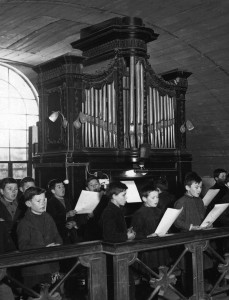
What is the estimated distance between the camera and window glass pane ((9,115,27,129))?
1530 cm

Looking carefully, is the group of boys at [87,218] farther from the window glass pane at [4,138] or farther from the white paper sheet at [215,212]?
the window glass pane at [4,138]

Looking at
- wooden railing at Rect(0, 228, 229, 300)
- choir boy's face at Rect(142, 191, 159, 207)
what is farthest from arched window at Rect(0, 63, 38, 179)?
wooden railing at Rect(0, 228, 229, 300)

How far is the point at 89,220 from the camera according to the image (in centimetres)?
751

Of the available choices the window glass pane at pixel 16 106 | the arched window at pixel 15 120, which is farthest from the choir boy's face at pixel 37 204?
the window glass pane at pixel 16 106

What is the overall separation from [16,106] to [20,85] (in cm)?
74

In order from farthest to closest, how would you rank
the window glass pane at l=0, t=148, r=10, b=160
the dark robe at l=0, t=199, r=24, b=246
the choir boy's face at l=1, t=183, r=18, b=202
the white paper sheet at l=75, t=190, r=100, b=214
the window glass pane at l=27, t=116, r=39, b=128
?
the window glass pane at l=27, t=116, r=39, b=128, the window glass pane at l=0, t=148, r=10, b=160, the white paper sheet at l=75, t=190, r=100, b=214, the choir boy's face at l=1, t=183, r=18, b=202, the dark robe at l=0, t=199, r=24, b=246

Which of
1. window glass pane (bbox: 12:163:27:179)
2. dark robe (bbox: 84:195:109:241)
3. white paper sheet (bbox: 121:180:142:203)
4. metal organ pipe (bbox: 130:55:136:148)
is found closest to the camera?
dark robe (bbox: 84:195:109:241)

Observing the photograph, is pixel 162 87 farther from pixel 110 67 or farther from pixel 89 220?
pixel 89 220

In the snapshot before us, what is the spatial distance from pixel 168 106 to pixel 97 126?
2098 mm

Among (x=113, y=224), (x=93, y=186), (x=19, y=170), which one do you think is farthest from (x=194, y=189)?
(x=19, y=170)

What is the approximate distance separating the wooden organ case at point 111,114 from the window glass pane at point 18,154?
5149mm

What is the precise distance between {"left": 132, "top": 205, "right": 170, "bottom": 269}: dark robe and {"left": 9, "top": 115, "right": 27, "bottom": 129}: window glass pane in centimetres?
1027

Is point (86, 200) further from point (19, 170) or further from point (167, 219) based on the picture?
point (19, 170)

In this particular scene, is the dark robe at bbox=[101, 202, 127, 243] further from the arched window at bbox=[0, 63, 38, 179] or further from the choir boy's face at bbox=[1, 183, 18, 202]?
the arched window at bbox=[0, 63, 38, 179]
